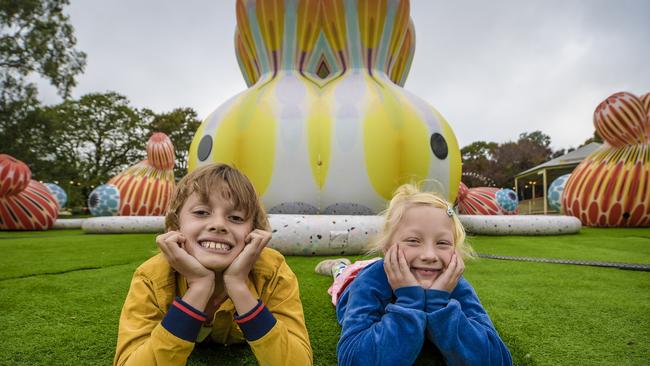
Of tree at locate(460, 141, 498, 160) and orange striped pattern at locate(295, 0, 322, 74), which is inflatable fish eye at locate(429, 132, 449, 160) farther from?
tree at locate(460, 141, 498, 160)

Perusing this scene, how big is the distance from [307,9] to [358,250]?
3.14m

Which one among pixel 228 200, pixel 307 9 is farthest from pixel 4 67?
pixel 228 200

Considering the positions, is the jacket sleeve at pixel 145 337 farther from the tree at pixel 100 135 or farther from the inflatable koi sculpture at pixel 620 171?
the tree at pixel 100 135

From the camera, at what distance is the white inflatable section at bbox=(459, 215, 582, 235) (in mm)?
6277

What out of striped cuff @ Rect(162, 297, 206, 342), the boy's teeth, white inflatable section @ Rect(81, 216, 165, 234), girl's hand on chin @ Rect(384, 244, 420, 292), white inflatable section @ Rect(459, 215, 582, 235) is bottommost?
white inflatable section @ Rect(81, 216, 165, 234)

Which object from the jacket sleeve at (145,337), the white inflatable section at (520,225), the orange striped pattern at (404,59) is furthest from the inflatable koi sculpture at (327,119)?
the jacket sleeve at (145,337)

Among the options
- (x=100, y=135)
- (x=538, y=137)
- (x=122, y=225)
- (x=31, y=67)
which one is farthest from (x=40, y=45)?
(x=538, y=137)

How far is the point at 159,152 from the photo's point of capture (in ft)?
36.8

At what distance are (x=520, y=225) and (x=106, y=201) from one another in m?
9.86

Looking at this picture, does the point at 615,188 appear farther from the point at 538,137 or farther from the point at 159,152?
the point at 538,137

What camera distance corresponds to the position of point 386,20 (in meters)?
5.13

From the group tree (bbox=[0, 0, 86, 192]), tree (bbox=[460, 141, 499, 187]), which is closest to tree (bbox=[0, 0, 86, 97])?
tree (bbox=[0, 0, 86, 192])

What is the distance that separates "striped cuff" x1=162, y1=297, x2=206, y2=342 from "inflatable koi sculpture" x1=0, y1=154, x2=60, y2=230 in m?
10.2

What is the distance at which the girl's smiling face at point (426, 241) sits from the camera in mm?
1318
